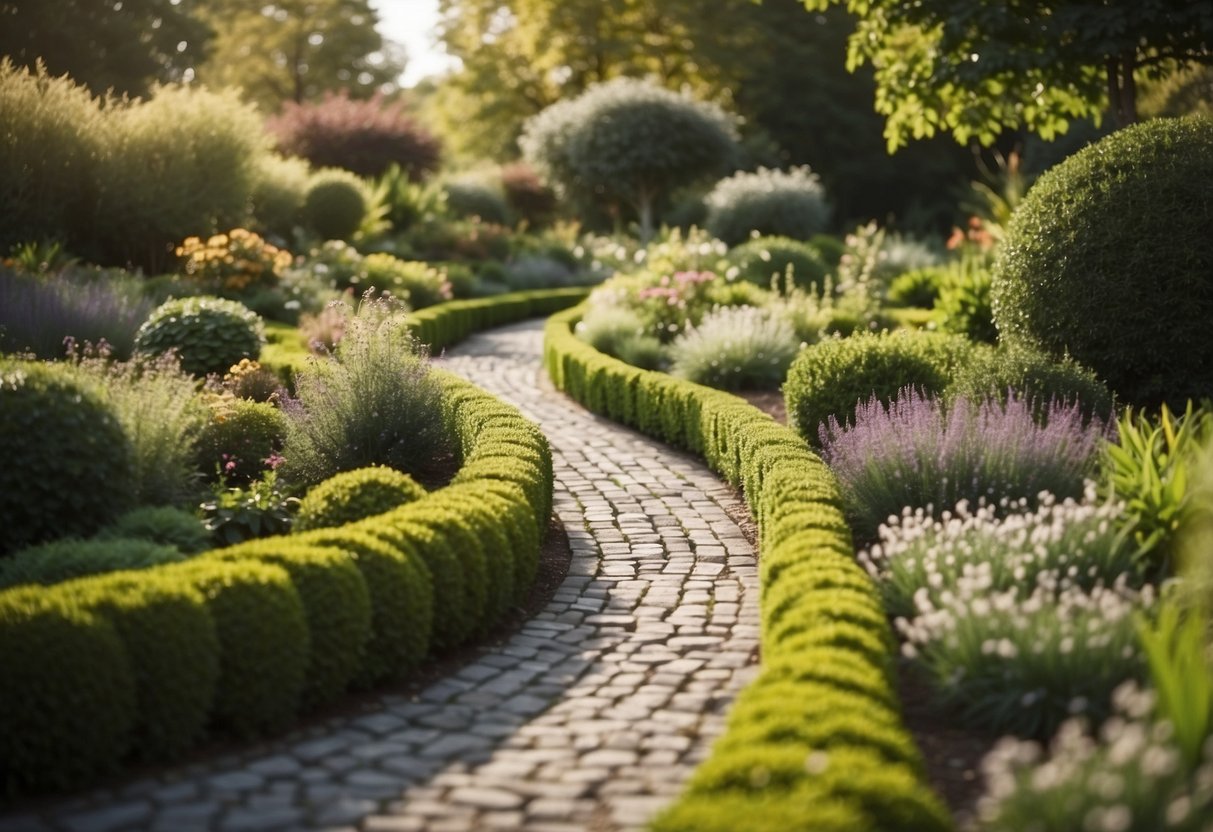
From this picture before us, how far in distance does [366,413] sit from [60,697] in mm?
4237

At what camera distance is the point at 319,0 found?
1934 inches

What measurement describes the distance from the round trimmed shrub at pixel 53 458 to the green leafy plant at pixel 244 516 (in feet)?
2.07

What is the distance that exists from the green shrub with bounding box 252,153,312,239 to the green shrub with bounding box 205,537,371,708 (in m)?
18.3

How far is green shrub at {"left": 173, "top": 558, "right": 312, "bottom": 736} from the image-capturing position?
471cm

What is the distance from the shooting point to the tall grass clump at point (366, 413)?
813cm

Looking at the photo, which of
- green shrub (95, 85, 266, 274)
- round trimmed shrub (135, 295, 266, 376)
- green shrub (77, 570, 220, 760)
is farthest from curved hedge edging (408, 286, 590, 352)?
green shrub (77, 570, 220, 760)

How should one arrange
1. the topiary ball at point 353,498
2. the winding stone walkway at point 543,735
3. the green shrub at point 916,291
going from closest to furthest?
the winding stone walkway at point 543,735, the topiary ball at point 353,498, the green shrub at point 916,291

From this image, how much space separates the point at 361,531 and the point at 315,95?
4927 cm

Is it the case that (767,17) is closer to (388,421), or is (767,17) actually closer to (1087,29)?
(1087,29)

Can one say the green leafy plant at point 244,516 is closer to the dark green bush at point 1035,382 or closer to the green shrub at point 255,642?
the green shrub at point 255,642

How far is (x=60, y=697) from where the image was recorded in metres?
4.25

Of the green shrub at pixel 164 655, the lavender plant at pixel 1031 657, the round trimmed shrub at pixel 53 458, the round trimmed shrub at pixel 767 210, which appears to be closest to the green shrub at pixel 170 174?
the round trimmed shrub at pixel 767 210

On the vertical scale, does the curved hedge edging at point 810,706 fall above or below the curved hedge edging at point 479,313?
below

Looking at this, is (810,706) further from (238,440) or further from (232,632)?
(238,440)
